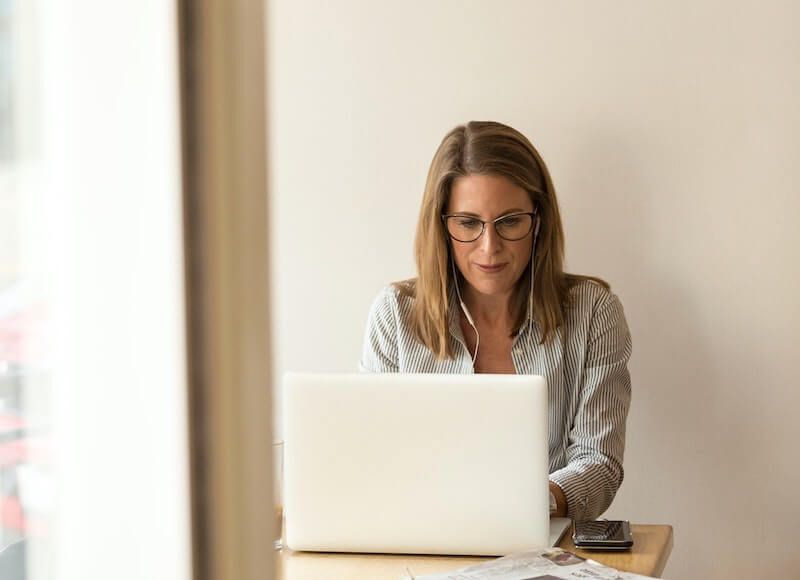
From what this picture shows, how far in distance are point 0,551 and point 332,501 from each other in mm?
1129

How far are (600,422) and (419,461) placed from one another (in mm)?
621

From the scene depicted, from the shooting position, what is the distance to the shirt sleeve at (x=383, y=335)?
84.4 inches

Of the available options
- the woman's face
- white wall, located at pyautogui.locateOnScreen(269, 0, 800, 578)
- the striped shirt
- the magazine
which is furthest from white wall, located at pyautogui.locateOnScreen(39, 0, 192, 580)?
white wall, located at pyautogui.locateOnScreen(269, 0, 800, 578)

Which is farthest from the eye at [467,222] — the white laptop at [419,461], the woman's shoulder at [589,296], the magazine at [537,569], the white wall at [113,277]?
the white wall at [113,277]

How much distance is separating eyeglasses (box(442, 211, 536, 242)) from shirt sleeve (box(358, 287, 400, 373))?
20 cm

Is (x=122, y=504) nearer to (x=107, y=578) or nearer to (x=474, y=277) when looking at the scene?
(x=107, y=578)

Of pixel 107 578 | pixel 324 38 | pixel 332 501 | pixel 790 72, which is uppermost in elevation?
pixel 324 38

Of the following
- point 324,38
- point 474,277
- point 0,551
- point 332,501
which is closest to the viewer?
point 0,551

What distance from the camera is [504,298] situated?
2.13 meters

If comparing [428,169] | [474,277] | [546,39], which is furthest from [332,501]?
[546,39]

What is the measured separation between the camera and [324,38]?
240 centimetres

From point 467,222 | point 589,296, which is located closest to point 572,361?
point 589,296

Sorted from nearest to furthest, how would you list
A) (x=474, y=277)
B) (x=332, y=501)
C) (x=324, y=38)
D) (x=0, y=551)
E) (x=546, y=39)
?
(x=0, y=551) → (x=332, y=501) → (x=474, y=277) → (x=546, y=39) → (x=324, y=38)

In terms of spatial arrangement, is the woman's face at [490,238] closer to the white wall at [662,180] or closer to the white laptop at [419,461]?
the white wall at [662,180]
